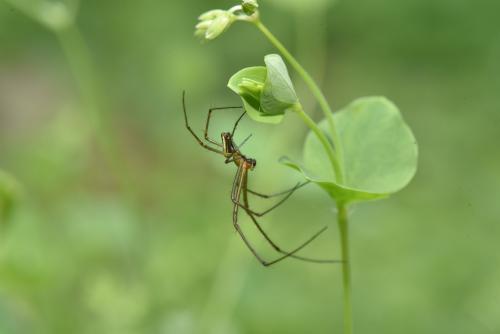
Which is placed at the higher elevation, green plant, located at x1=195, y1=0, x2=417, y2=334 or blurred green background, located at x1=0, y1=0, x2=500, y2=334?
green plant, located at x1=195, y1=0, x2=417, y2=334

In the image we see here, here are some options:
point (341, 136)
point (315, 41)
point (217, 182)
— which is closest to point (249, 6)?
point (341, 136)

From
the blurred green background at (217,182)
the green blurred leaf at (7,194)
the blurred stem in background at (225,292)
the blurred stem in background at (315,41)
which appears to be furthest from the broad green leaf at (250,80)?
the blurred stem in background at (315,41)

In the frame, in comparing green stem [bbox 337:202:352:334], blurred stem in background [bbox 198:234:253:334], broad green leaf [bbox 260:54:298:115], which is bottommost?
blurred stem in background [bbox 198:234:253:334]

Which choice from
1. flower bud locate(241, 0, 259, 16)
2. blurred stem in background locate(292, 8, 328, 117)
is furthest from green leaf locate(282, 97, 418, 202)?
blurred stem in background locate(292, 8, 328, 117)

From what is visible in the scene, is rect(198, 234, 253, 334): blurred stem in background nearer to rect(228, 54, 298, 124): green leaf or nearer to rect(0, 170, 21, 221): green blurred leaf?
rect(0, 170, 21, 221): green blurred leaf

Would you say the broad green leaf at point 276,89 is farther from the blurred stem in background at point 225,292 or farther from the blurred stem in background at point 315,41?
the blurred stem in background at point 315,41

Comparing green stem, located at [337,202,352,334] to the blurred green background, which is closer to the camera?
green stem, located at [337,202,352,334]

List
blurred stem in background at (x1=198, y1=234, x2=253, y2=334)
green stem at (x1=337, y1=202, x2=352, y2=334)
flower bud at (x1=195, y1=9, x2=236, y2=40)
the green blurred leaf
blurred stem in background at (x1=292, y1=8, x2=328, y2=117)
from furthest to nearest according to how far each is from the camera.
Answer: blurred stem in background at (x1=292, y1=8, x2=328, y2=117), blurred stem in background at (x1=198, y1=234, x2=253, y2=334), the green blurred leaf, green stem at (x1=337, y1=202, x2=352, y2=334), flower bud at (x1=195, y1=9, x2=236, y2=40)
